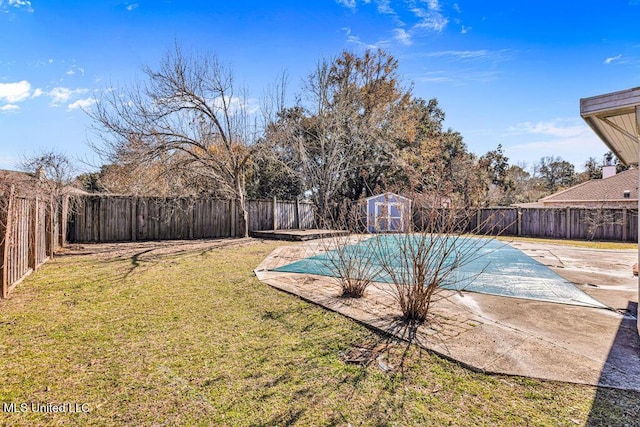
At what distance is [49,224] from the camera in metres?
7.14

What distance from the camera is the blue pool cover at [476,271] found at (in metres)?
3.87

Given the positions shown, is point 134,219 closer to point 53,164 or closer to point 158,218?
point 158,218

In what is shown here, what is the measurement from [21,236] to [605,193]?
23748 mm

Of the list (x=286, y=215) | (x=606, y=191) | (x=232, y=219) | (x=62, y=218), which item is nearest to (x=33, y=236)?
(x=62, y=218)

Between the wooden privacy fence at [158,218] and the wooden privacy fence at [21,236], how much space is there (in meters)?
4.17

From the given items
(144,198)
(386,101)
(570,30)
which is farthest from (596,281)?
(386,101)

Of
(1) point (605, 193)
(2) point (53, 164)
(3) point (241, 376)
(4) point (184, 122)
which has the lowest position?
(3) point (241, 376)

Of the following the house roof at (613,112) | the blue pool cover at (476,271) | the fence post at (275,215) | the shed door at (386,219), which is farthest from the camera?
the fence post at (275,215)

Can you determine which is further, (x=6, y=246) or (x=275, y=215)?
(x=275, y=215)

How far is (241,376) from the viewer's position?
2381 millimetres

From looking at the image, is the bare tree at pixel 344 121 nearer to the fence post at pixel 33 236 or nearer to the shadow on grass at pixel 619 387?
the fence post at pixel 33 236

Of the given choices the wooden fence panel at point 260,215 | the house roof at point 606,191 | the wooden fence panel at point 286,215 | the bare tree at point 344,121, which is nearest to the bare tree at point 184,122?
the wooden fence panel at point 260,215

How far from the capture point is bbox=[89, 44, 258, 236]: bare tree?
990 cm

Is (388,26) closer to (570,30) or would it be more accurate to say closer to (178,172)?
(570,30)
